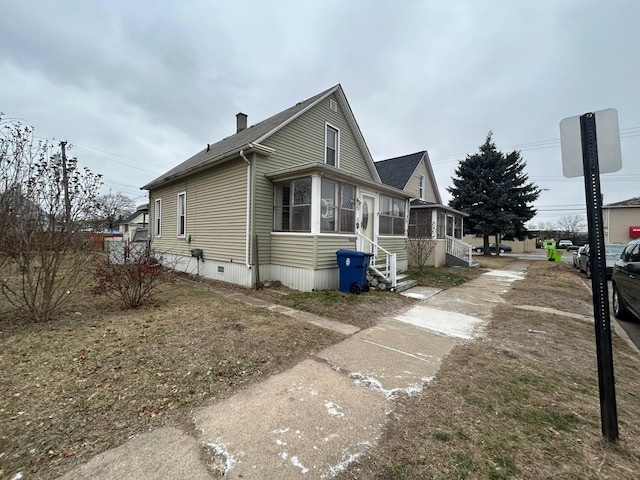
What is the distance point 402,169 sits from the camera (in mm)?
19594

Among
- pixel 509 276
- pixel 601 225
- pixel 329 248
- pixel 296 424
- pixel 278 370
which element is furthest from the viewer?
pixel 509 276

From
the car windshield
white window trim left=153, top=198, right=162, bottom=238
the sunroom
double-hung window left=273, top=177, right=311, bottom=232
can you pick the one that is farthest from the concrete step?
white window trim left=153, top=198, right=162, bottom=238

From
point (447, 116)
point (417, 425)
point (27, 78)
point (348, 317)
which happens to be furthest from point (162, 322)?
point (447, 116)

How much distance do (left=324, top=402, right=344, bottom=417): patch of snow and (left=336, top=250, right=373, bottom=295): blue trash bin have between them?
5.12 meters

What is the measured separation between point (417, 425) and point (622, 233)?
34.5 metres

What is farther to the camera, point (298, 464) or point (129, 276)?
point (129, 276)

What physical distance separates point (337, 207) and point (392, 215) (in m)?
3.83

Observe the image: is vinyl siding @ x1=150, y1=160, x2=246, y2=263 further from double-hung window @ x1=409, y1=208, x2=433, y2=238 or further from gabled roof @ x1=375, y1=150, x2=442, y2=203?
gabled roof @ x1=375, y1=150, x2=442, y2=203

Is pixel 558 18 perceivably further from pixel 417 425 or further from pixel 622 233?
pixel 622 233

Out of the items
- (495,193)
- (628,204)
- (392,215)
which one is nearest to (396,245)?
(392,215)

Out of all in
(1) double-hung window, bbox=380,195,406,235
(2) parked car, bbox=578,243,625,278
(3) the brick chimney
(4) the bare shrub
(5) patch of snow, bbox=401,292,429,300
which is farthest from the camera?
(3) the brick chimney

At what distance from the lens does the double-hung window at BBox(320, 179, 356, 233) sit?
26.9 feet

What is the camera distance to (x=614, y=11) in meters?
8.16

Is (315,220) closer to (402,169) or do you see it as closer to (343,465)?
(343,465)
